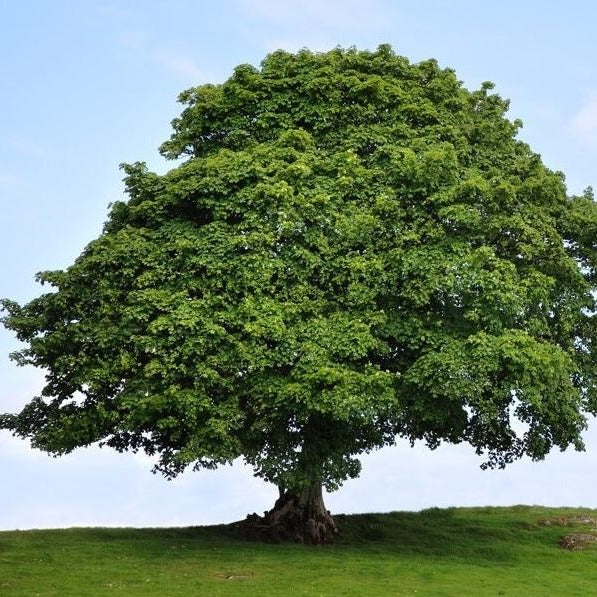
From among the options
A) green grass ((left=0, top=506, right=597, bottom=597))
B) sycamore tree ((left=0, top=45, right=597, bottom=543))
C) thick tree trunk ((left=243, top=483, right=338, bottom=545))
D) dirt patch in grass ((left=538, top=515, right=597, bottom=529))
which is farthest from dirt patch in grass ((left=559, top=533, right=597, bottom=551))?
thick tree trunk ((left=243, top=483, right=338, bottom=545))

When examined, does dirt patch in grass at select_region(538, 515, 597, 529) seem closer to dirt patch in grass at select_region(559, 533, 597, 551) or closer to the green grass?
the green grass

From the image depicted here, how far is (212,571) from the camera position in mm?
29188

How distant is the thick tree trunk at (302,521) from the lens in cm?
3466

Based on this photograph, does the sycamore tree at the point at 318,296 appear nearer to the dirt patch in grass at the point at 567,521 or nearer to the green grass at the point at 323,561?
the green grass at the point at 323,561

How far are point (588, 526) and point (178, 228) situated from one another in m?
22.7

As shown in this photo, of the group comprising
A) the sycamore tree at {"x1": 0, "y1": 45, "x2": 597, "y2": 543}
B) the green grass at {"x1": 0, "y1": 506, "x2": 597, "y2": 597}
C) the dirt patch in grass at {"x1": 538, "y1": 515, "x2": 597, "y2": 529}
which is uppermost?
the sycamore tree at {"x1": 0, "y1": 45, "x2": 597, "y2": 543}

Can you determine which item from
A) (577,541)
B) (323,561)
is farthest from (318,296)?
(577,541)

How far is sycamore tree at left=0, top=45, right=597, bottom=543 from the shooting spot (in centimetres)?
2953

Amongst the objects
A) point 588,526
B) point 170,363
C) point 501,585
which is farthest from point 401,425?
point 588,526

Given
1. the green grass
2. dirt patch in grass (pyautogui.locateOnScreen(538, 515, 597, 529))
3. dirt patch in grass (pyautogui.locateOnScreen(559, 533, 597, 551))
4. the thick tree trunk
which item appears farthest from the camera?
dirt patch in grass (pyautogui.locateOnScreen(538, 515, 597, 529))

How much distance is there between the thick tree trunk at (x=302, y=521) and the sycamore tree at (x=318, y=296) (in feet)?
0.29

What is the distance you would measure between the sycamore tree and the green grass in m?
2.85

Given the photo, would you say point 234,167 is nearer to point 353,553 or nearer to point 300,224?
point 300,224

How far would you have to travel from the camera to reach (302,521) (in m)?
34.9
